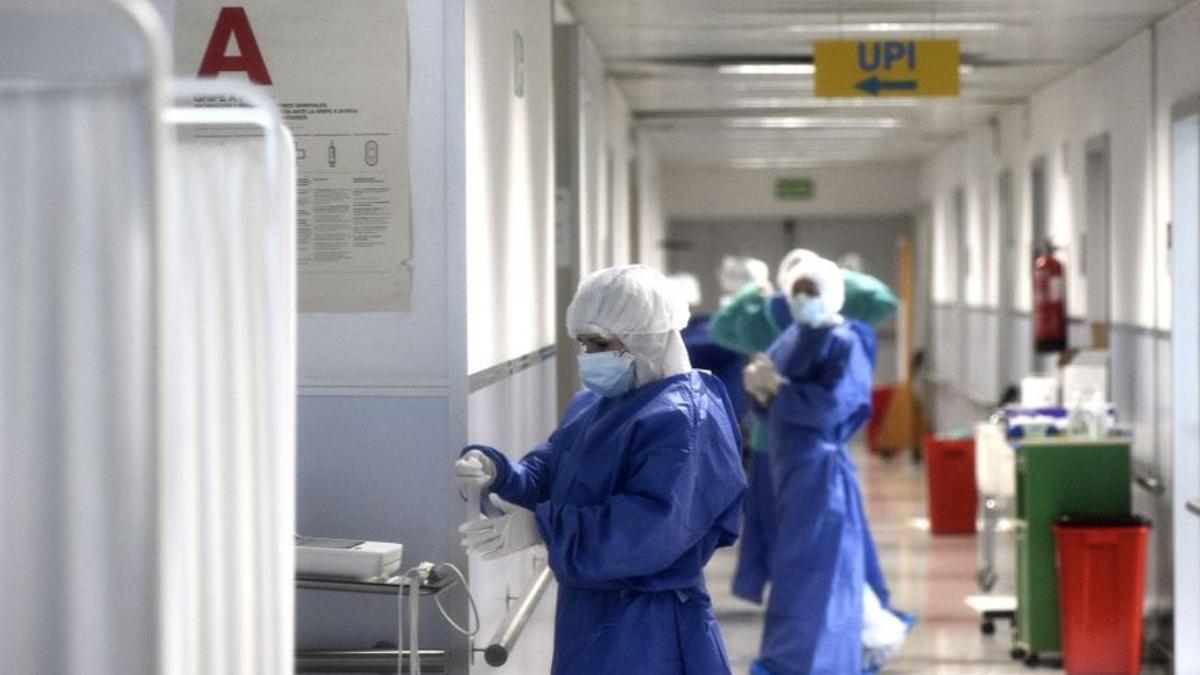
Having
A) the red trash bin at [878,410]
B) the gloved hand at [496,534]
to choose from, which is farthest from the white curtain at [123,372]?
the red trash bin at [878,410]

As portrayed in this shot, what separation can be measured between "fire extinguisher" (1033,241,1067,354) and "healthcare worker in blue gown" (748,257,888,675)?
9.93ft

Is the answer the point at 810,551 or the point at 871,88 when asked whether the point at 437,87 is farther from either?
the point at 871,88

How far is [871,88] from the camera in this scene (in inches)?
336

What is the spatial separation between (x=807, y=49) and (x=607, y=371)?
5469mm

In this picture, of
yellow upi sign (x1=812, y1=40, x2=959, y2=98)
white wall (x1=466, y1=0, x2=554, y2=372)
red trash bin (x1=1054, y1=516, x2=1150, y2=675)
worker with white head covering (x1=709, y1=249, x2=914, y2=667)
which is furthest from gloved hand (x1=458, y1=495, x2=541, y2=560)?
yellow upi sign (x1=812, y1=40, x2=959, y2=98)

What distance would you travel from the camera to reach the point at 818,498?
7352 millimetres

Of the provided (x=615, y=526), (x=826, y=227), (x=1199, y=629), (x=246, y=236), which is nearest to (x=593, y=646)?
(x=615, y=526)

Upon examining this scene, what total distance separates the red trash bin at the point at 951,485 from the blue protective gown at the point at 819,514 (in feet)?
15.2

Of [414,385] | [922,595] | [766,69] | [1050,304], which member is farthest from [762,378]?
[414,385]

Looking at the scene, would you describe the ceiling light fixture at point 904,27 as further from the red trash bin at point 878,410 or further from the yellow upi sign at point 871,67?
the red trash bin at point 878,410

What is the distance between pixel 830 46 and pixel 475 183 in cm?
436

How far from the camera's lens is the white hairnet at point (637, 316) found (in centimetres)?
417

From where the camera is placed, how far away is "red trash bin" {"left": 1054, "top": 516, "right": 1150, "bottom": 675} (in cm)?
748

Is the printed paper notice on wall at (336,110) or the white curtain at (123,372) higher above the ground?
the printed paper notice on wall at (336,110)
